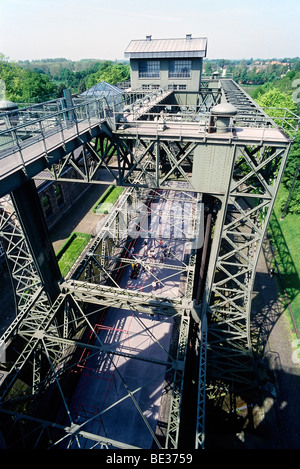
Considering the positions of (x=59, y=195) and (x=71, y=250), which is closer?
(x=71, y=250)

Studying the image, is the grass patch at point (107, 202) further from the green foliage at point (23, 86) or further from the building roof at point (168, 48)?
the green foliage at point (23, 86)

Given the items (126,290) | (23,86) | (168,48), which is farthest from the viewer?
(23,86)

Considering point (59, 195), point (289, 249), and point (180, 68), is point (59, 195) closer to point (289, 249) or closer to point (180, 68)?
point (180, 68)

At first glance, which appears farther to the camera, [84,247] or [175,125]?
[84,247]

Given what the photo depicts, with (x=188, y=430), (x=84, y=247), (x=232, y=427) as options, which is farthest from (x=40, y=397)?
(x=84, y=247)

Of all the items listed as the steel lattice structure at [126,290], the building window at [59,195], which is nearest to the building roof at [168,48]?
Answer: the building window at [59,195]

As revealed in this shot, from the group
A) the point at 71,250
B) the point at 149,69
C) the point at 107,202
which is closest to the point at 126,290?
the point at 71,250
